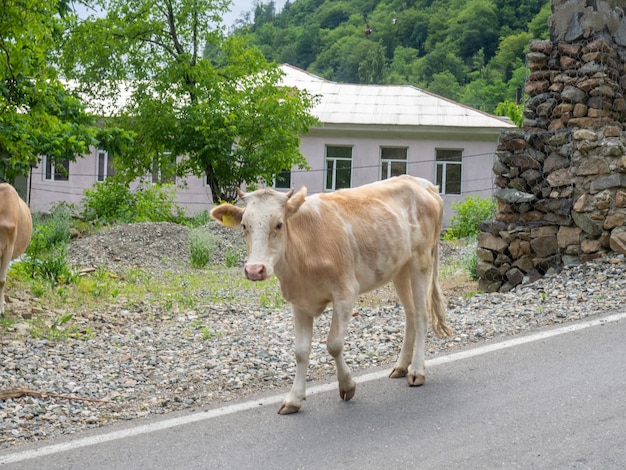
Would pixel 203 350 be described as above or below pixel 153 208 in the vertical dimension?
below

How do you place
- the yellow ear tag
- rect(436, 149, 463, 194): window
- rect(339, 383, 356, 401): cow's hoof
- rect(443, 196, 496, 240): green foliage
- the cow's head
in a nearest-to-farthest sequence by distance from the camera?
the cow's head < the yellow ear tag < rect(339, 383, 356, 401): cow's hoof < rect(443, 196, 496, 240): green foliage < rect(436, 149, 463, 194): window

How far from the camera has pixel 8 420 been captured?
6062mm

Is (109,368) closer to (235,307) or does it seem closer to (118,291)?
(235,307)

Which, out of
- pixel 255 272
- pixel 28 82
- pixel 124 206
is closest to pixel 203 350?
pixel 255 272

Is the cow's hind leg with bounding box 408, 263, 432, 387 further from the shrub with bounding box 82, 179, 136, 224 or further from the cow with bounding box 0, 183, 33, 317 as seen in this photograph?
the shrub with bounding box 82, 179, 136, 224

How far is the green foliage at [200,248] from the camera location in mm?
17781

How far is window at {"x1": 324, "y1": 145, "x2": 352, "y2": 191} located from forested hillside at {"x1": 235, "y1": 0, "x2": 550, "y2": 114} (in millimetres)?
25039

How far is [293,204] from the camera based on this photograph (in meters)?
5.94

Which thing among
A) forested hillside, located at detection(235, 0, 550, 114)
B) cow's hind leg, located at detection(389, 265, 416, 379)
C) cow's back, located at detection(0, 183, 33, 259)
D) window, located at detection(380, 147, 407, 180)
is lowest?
cow's hind leg, located at detection(389, 265, 416, 379)

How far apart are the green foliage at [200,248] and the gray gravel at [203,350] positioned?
6.10 m

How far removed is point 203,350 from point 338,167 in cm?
2510

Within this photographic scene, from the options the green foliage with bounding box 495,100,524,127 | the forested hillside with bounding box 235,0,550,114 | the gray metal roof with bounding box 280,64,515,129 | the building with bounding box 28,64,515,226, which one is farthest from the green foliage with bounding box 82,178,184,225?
the forested hillside with bounding box 235,0,550,114

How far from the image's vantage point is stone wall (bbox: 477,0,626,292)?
11.6 m

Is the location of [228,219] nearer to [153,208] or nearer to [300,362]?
[300,362]
